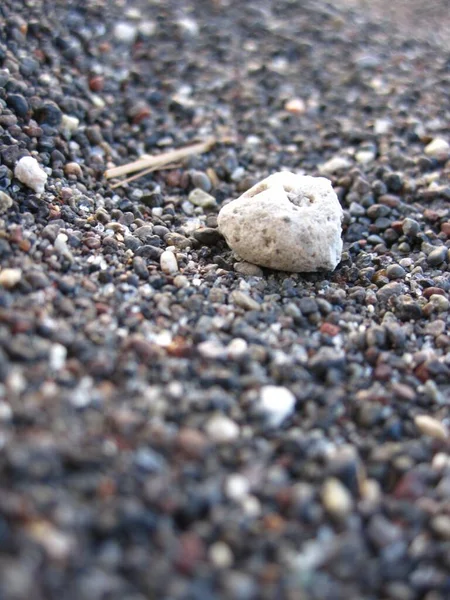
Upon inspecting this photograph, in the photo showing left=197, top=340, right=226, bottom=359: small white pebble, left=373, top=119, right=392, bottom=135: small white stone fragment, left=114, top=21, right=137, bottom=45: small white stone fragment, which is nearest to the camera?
left=197, top=340, right=226, bottom=359: small white pebble

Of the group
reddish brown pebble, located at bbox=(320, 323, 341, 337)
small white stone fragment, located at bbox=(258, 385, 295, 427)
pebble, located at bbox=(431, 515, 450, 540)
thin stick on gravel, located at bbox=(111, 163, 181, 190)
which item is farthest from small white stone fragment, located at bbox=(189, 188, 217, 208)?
pebble, located at bbox=(431, 515, 450, 540)

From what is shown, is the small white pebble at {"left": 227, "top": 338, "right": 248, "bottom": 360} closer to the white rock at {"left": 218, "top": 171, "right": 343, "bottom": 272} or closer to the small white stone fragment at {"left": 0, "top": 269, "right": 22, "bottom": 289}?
the white rock at {"left": 218, "top": 171, "right": 343, "bottom": 272}

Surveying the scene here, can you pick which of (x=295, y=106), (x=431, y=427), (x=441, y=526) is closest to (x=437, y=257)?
(x=431, y=427)

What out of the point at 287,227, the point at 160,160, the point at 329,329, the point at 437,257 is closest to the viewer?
the point at 329,329

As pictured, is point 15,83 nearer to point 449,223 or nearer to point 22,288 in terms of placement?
point 22,288

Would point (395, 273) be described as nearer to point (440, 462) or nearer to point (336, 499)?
point (440, 462)

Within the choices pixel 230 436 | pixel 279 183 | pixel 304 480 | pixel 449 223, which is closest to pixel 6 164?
pixel 279 183
